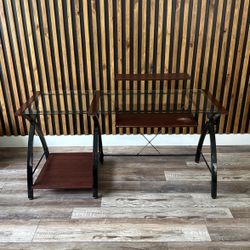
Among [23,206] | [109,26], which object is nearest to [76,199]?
[23,206]

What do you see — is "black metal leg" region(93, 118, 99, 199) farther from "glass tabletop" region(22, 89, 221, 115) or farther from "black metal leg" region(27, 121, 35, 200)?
"black metal leg" region(27, 121, 35, 200)

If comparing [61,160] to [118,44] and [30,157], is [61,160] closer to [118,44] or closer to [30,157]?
[30,157]

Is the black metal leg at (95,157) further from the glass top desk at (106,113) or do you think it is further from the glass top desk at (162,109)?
the glass top desk at (162,109)

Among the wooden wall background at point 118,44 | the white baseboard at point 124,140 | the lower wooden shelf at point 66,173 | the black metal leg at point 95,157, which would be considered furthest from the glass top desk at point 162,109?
the white baseboard at point 124,140

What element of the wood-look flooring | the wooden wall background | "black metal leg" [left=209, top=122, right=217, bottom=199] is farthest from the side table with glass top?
"black metal leg" [left=209, top=122, right=217, bottom=199]

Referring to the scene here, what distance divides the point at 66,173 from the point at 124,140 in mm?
907

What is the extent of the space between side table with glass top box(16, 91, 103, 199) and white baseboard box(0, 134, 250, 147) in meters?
0.41

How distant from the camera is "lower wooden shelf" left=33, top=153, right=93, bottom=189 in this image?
6.77 feet

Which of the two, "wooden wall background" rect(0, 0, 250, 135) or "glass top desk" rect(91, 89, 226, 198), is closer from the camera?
"glass top desk" rect(91, 89, 226, 198)

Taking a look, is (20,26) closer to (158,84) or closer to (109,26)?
(109,26)

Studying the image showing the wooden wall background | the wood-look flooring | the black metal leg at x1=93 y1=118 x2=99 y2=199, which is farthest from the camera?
the wooden wall background

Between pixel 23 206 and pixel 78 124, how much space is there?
43.2 inches

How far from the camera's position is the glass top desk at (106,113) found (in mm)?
2002

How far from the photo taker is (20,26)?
236 cm
